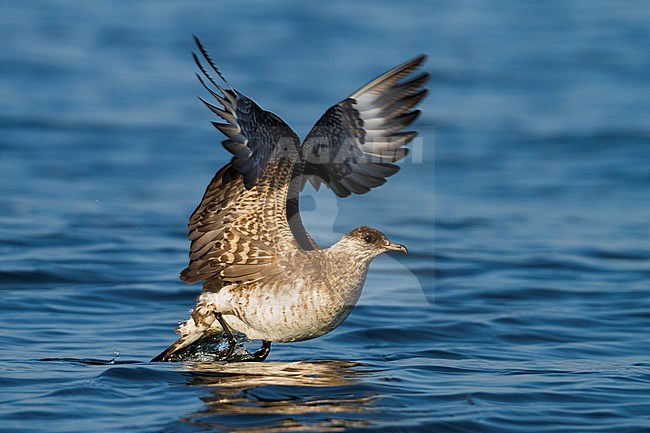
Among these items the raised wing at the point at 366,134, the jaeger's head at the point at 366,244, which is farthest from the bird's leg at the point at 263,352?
the raised wing at the point at 366,134

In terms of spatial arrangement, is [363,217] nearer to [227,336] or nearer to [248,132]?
[227,336]

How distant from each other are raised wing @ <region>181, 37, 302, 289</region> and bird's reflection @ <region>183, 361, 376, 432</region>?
612 millimetres

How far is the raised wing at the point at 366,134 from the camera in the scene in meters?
6.95

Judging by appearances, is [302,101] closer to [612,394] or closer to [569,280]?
[569,280]

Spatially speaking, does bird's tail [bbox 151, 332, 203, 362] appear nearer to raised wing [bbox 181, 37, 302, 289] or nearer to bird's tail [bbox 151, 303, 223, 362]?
bird's tail [bbox 151, 303, 223, 362]

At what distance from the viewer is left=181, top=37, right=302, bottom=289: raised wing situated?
6.48 metres

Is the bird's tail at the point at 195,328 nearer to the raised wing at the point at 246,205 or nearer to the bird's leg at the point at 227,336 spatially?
the bird's leg at the point at 227,336

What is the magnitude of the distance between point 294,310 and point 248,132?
3.59 ft

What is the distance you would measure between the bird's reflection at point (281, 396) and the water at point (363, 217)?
0.07 ft

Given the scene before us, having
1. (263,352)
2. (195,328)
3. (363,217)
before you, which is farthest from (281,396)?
(363,217)

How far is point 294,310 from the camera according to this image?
6.82m

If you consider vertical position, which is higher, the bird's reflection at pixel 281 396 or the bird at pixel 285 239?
the bird at pixel 285 239

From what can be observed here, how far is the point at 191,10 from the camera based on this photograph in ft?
76.8

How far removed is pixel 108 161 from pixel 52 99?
3.67 metres
